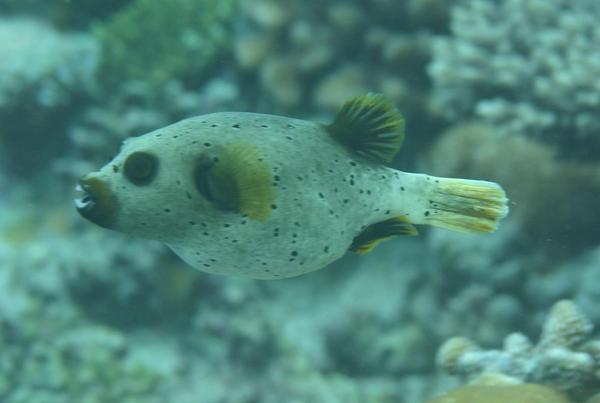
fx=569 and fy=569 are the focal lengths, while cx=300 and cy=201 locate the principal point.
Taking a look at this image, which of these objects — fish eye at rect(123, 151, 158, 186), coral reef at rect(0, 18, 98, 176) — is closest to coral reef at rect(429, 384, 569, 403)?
fish eye at rect(123, 151, 158, 186)

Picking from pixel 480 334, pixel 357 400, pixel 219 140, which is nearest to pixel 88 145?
pixel 357 400

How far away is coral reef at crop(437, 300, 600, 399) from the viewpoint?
289cm

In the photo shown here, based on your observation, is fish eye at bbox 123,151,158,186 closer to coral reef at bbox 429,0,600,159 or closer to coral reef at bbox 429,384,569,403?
coral reef at bbox 429,384,569,403

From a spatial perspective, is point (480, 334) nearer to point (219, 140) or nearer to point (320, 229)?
point (320, 229)

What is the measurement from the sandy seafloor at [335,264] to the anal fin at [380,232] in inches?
63.3

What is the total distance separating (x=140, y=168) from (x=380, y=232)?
0.86 meters

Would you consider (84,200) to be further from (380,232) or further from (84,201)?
(380,232)

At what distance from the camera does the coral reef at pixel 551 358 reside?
2891mm

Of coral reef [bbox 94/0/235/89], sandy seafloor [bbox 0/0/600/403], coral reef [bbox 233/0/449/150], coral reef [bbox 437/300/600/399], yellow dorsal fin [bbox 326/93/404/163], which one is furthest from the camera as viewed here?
coral reef [bbox 94/0/235/89]

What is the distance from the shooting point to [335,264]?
5496 mm

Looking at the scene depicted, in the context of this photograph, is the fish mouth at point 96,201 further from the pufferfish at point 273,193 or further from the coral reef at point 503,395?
the coral reef at point 503,395

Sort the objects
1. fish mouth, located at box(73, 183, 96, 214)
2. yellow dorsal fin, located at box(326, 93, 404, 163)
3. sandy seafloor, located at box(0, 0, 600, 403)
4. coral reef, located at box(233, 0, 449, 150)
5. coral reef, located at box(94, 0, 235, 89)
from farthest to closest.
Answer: coral reef, located at box(94, 0, 235, 89) < coral reef, located at box(233, 0, 449, 150) < sandy seafloor, located at box(0, 0, 600, 403) < yellow dorsal fin, located at box(326, 93, 404, 163) < fish mouth, located at box(73, 183, 96, 214)

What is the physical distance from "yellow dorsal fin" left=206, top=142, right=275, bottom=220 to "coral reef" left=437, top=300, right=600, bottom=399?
2047 mm

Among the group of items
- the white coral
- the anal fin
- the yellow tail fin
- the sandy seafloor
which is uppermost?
the white coral
